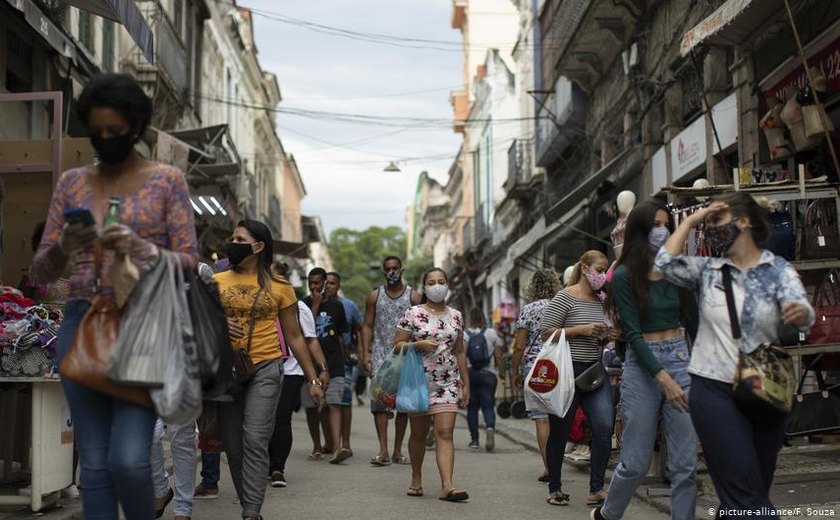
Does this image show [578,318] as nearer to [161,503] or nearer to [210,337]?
[161,503]

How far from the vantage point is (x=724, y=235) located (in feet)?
16.3

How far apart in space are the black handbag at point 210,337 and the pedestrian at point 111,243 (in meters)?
0.14

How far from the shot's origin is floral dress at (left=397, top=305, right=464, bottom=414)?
8625 millimetres

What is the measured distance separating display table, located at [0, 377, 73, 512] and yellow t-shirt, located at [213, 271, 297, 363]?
121 cm

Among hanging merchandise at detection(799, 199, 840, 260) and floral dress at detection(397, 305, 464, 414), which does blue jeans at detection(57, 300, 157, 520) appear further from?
hanging merchandise at detection(799, 199, 840, 260)

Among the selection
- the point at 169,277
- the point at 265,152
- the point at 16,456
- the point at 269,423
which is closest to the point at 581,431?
the point at 269,423

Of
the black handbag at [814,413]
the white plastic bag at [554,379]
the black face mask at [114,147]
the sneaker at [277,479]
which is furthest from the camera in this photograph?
the sneaker at [277,479]

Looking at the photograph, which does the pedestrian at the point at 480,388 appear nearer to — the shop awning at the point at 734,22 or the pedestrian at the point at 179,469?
the shop awning at the point at 734,22

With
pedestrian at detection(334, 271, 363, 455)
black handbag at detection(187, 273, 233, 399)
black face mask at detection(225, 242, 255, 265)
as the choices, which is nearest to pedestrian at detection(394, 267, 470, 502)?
black face mask at detection(225, 242, 255, 265)

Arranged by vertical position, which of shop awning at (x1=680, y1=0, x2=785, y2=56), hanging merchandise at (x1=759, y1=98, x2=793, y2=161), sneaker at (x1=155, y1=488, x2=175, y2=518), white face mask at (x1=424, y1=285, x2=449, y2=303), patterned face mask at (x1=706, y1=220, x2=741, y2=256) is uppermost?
shop awning at (x1=680, y1=0, x2=785, y2=56)

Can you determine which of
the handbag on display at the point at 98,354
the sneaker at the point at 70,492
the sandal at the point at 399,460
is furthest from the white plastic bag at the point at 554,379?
the handbag on display at the point at 98,354

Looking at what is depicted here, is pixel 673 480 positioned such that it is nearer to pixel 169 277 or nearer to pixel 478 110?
pixel 169 277

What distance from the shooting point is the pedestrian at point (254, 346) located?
6.65 metres

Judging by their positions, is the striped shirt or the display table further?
the striped shirt
